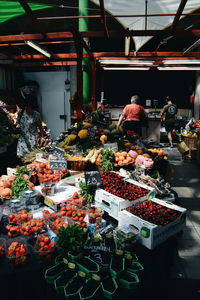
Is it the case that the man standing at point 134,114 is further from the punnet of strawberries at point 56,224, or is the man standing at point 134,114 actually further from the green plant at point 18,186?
the punnet of strawberries at point 56,224

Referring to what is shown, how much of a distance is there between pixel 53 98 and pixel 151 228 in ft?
28.5

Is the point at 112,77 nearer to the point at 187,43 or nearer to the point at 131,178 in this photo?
the point at 187,43

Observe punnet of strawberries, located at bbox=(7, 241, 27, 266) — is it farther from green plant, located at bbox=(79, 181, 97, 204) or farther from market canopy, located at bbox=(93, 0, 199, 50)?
market canopy, located at bbox=(93, 0, 199, 50)

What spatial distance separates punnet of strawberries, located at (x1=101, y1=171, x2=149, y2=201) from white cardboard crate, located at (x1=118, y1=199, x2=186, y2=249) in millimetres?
269

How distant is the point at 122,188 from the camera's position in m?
2.57

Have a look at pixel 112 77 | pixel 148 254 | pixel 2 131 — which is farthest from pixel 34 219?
pixel 112 77

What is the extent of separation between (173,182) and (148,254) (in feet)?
13.8

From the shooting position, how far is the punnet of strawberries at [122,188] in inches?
96.0

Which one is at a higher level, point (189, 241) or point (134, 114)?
point (134, 114)

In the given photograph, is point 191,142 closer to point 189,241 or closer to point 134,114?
point 134,114

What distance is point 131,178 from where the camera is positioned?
9.89ft

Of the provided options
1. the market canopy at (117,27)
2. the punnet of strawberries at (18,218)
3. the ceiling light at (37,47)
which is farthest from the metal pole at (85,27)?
the punnet of strawberries at (18,218)

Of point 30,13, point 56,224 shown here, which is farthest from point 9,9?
point 56,224

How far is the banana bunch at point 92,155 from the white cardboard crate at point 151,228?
4.71ft
